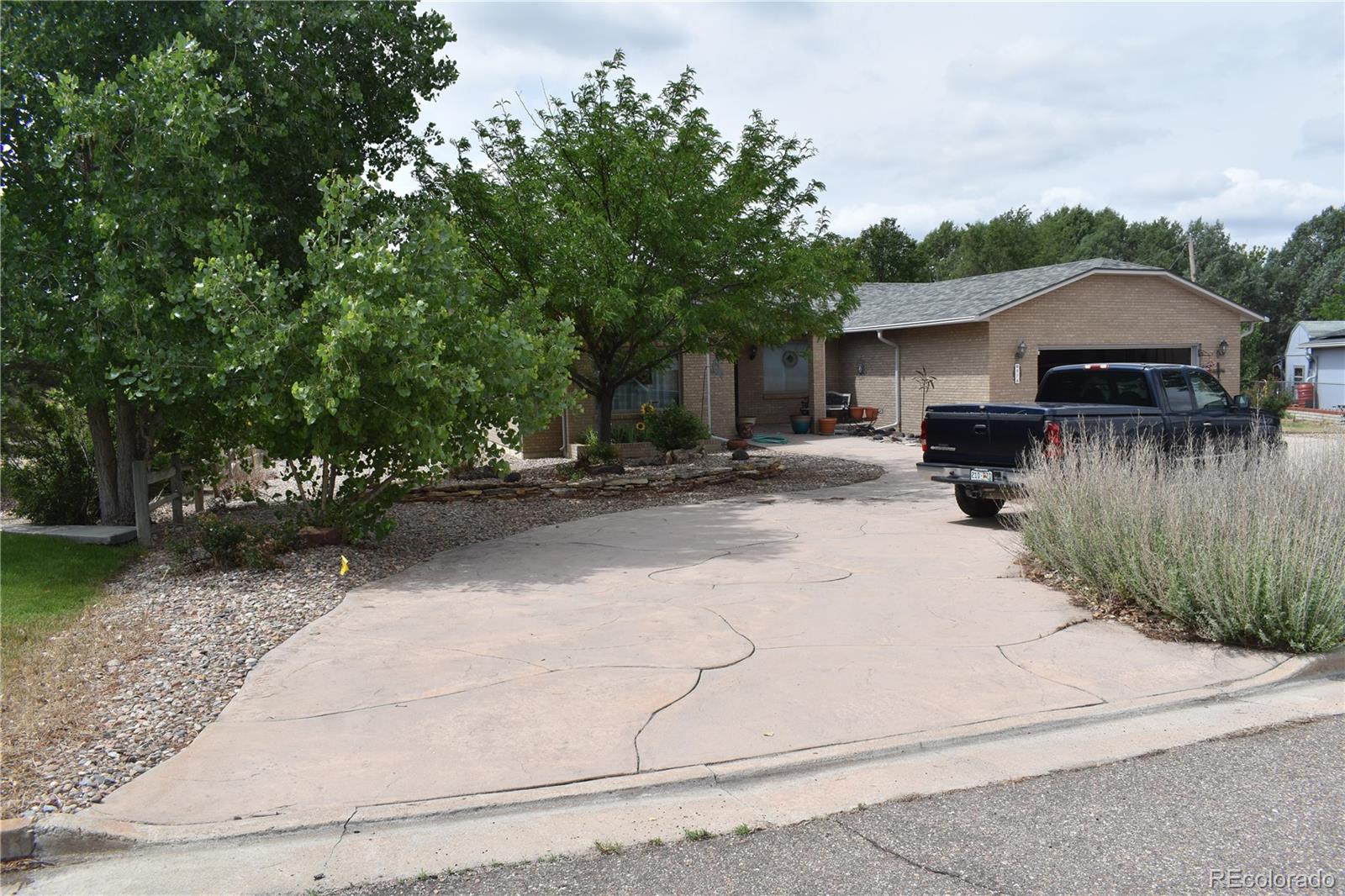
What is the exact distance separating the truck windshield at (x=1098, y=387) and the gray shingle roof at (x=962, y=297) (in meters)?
10.6

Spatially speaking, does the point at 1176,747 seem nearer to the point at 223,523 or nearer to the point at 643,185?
the point at 223,523

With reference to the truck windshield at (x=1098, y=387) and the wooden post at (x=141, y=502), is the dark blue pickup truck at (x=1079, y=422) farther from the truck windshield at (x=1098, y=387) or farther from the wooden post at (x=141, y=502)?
the wooden post at (x=141, y=502)

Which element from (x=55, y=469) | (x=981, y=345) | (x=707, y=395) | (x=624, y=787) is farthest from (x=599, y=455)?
(x=624, y=787)

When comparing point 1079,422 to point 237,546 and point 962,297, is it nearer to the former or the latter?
point 237,546

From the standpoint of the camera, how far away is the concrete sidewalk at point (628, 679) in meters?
4.81

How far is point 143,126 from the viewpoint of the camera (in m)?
9.48

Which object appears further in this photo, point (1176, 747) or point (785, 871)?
point (1176, 747)

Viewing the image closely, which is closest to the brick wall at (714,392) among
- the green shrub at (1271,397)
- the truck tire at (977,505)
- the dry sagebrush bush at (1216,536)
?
the truck tire at (977,505)

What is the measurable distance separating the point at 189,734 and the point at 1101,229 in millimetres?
67413

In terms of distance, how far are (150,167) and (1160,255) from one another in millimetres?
63385

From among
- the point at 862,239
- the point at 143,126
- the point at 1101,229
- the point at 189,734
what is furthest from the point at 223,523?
the point at 1101,229

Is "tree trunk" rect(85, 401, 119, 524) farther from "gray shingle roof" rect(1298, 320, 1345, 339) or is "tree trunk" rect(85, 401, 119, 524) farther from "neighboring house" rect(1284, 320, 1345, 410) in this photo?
"gray shingle roof" rect(1298, 320, 1345, 339)

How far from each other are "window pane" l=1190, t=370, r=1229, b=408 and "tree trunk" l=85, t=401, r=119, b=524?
1336 cm

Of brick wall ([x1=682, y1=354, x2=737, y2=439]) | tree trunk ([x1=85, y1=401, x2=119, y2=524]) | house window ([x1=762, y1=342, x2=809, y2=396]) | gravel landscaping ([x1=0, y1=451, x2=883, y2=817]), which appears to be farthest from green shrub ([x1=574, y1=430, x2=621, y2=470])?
house window ([x1=762, y1=342, x2=809, y2=396])
